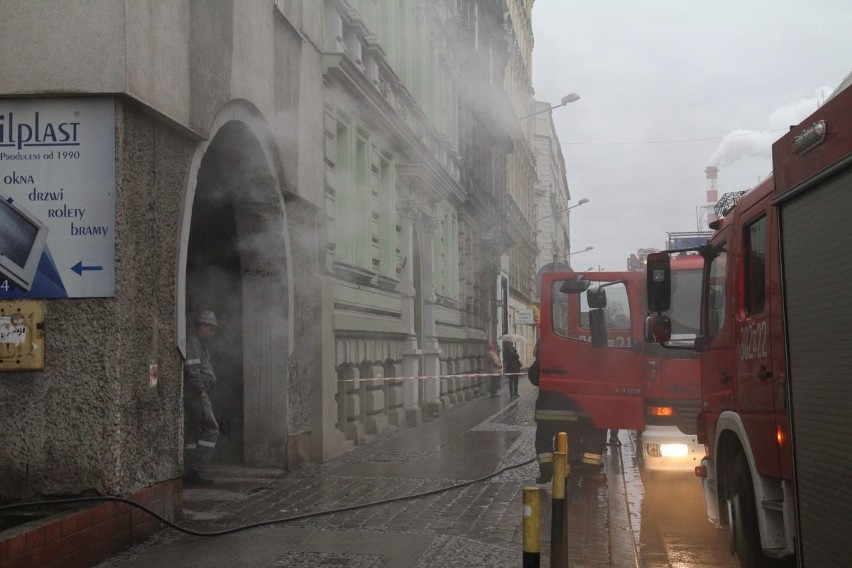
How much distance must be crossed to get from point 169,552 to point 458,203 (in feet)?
61.8

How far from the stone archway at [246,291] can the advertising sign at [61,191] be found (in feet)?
10.8

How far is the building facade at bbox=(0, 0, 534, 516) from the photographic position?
7.28 meters

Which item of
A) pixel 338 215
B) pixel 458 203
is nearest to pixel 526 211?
pixel 458 203

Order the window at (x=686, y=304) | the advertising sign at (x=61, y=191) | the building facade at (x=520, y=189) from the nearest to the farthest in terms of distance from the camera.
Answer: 1. the advertising sign at (x=61, y=191)
2. the window at (x=686, y=304)
3. the building facade at (x=520, y=189)

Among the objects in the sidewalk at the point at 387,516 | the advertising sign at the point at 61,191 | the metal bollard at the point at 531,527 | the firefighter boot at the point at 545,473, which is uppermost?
the advertising sign at the point at 61,191

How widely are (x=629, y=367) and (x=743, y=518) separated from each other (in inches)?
179

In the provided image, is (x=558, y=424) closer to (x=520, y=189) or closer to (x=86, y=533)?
(x=86, y=533)

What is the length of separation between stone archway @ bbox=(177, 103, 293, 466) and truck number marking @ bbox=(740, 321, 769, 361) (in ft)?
19.2

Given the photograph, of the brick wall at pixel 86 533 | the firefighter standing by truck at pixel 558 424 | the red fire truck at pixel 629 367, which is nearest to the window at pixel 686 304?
the red fire truck at pixel 629 367

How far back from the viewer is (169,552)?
7.30 metres

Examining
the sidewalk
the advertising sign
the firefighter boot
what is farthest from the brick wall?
the firefighter boot

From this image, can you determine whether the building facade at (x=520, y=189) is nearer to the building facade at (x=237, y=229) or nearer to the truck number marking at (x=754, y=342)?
the building facade at (x=237, y=229)

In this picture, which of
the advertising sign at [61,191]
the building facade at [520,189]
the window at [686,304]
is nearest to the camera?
the advertising sign at [61,191]

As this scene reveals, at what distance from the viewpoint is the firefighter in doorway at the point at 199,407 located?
10266 mm
